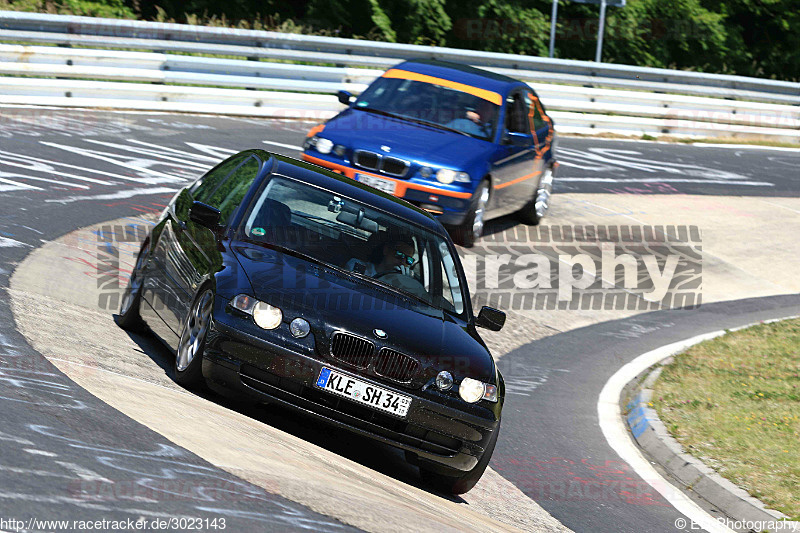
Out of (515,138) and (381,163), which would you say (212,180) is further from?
(515,138)

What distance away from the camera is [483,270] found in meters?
12.9

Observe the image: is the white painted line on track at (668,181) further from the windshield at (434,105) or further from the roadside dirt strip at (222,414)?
the roadside dirt strip at (222,414)

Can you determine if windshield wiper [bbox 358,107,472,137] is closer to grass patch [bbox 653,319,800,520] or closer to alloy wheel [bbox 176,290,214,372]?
grass patch [bbox 653,319,800,520]

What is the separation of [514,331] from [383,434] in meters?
5.36

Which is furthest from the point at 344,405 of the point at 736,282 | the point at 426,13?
the point at 426,13

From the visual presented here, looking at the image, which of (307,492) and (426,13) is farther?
(426,13)

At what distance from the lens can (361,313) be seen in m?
6.60

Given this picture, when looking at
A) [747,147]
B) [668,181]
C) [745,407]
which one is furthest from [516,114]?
[747,147]

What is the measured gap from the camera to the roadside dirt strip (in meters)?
Answer: 5.05

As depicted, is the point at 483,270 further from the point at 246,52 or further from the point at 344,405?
the point at 246,52

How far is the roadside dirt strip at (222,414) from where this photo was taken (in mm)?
5047

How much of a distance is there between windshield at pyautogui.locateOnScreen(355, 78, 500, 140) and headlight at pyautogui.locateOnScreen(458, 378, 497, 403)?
7.50 meters
